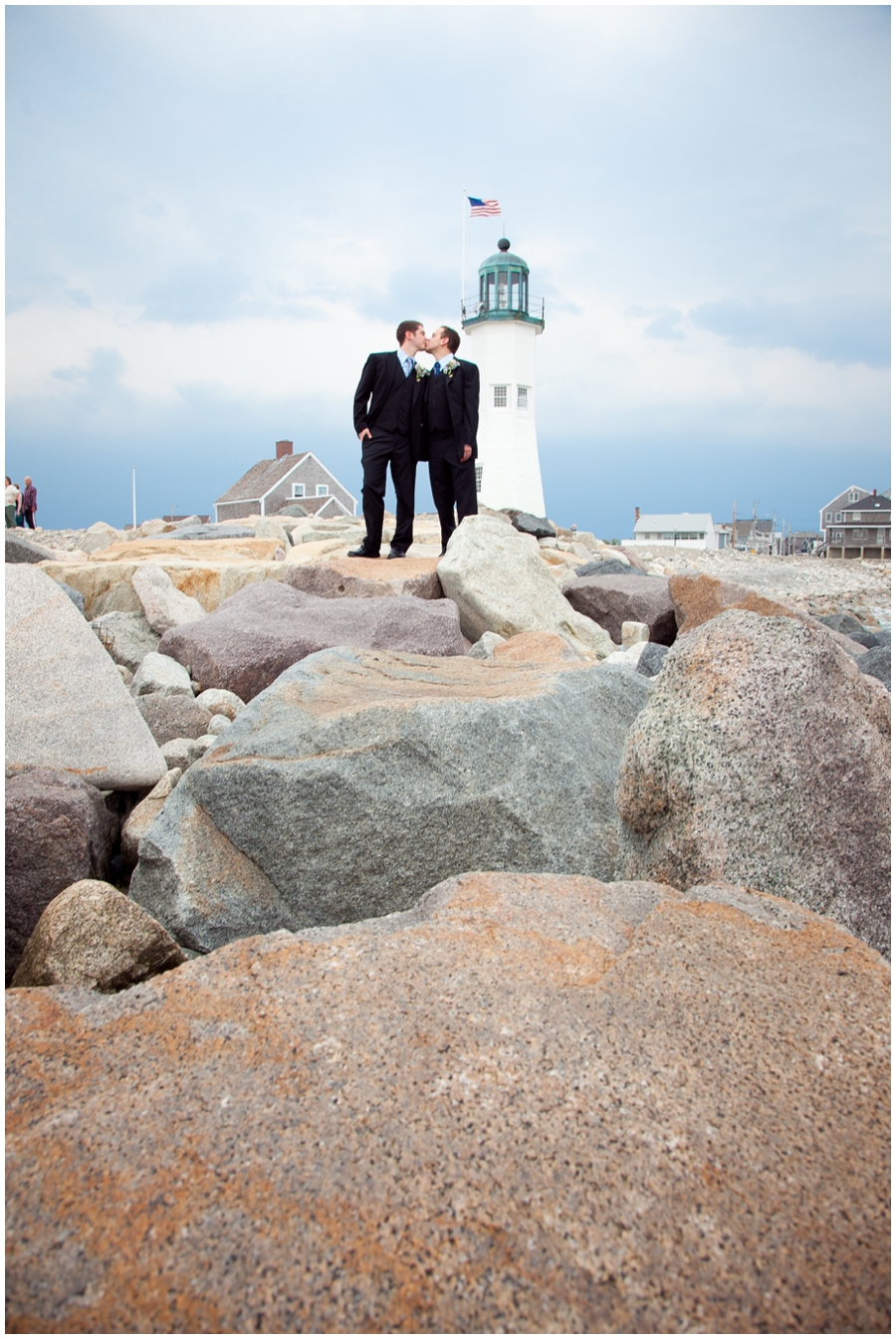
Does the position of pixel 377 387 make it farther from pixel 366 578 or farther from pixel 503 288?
pixel 503 288

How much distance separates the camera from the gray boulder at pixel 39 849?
277cm

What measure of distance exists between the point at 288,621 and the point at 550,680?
2.69m

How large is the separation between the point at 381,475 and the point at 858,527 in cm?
5895

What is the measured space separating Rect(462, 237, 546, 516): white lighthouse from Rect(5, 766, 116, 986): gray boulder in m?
27.8

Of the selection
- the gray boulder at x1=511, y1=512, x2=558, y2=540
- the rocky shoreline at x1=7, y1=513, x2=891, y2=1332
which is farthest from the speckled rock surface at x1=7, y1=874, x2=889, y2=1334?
the gray boulder at x1=511, y1=512, x2=558, y2=540

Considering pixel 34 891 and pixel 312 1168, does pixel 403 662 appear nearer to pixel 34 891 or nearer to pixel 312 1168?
pixel 34 891

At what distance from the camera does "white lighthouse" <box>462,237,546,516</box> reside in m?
29.9

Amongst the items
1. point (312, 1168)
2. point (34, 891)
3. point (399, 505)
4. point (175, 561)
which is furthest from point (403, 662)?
point (399, 505)

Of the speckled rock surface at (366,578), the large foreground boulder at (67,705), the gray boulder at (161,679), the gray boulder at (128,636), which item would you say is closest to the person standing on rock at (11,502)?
the speckled rock surface at (366,578)

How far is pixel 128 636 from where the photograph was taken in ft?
21.4

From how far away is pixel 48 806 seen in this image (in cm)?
286

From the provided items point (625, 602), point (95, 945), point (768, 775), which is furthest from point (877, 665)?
point (95, 945)

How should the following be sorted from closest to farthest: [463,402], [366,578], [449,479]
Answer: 1. [366,578]
2. [463,402]
3. [449,479]

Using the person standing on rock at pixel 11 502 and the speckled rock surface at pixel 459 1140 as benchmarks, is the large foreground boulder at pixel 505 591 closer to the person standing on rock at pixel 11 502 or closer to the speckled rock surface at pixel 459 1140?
the speckled rock surface at pixel 459 1140
